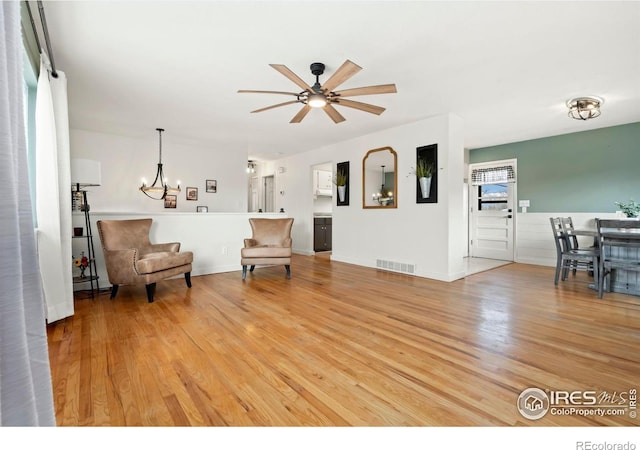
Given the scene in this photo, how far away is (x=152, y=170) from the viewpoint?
6.16 meters

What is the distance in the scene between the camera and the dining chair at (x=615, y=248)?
3.41m

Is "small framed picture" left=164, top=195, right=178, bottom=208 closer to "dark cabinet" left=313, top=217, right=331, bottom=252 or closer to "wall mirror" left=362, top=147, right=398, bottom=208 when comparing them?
"dark cabinet" left=313, top=217, right=331, bottom=252

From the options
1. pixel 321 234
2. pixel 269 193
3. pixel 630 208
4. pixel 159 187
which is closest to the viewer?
pixel 630 208

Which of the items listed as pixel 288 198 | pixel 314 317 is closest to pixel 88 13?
pixel 314 317

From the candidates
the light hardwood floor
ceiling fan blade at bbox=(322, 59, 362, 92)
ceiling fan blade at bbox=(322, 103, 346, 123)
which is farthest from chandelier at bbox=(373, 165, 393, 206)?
ceiling fan blade at bbox=(322, 59, 362, 92)

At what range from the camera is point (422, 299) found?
3500mm

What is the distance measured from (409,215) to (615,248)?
8.60 feet

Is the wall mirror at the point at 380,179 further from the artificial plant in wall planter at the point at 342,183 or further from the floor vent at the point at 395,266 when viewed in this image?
the floor vent at the point at 395,266

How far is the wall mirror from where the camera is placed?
531 centimetres

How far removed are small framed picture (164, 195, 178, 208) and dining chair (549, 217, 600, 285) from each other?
6787 mm

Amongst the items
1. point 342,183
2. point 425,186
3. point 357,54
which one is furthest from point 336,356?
point 342,183

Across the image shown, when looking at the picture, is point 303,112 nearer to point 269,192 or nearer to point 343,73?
point 343,73

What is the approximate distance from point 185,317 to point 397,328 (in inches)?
79.1

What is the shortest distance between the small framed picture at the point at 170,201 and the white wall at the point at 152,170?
84mm
